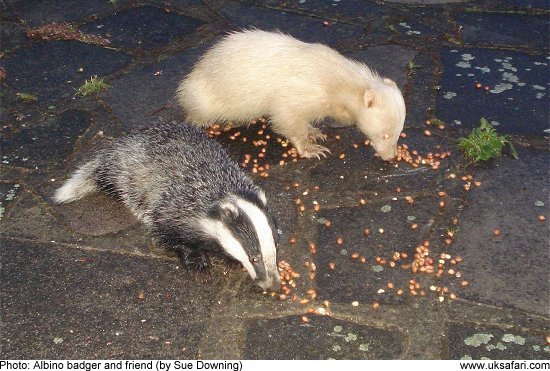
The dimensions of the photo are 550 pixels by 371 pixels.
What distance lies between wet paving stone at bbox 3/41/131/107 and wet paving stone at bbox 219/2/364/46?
1.48m

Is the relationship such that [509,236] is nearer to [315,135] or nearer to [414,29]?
[315,135]

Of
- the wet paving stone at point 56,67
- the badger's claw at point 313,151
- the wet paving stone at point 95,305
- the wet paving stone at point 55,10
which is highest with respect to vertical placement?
the wet paving stone at point 95,305

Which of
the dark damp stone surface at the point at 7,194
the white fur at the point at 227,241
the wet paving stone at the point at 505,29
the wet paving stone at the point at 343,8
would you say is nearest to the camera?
the white fur at the point at 227,241

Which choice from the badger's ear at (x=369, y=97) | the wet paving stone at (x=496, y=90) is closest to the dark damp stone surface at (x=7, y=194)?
the badger's ear at (x=369, y=97)

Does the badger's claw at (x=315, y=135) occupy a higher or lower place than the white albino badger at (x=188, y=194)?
lower

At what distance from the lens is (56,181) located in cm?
610

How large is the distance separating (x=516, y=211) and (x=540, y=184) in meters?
0.43

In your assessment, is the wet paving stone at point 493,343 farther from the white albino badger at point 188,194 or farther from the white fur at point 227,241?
the white fur at point 227,241

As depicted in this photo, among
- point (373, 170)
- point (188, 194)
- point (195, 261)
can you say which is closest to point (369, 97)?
point (373, 170)

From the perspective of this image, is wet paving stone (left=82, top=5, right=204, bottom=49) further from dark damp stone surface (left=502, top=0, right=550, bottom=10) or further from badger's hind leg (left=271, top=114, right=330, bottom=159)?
dark damp stone surface (left=502, top=0, right=550, bottom=10)

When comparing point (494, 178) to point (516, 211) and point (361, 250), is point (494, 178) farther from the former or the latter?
point (361, 250)

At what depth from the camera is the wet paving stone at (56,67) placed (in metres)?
7.39

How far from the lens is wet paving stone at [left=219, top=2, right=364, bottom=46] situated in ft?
27.1

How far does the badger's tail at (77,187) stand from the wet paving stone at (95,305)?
56 centimetres
